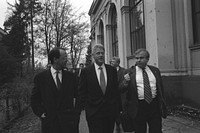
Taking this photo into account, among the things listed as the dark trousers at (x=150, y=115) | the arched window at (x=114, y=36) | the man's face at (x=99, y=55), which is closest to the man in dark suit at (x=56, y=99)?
the man's face at (x=99, y=55)

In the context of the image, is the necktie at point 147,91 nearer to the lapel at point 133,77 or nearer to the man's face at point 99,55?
the lapel at point 133,77

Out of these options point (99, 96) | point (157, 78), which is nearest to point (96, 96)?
point (99, 96)

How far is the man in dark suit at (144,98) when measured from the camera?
3423 mm

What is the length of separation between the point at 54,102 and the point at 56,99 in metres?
0.05

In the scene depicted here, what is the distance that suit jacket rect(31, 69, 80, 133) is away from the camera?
3.09 meters

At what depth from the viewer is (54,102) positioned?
3.11 metres

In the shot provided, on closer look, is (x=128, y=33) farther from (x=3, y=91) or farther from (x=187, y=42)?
(x=3, y=91)

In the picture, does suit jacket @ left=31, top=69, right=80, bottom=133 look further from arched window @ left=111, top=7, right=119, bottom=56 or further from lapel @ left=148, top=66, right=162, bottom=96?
arched window @ left=111, top=7, right=119, bottom=56

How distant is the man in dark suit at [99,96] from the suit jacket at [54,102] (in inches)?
11.3

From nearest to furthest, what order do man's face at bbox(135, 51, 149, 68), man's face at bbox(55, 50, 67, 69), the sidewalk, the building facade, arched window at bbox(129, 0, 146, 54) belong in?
man's face at bbox(55, 50, 67, 69) < man's face at bbox(135, 51, 149, 68) < the sidewalk < the building facade < arched window at bbox(129, 0, 146, 54)

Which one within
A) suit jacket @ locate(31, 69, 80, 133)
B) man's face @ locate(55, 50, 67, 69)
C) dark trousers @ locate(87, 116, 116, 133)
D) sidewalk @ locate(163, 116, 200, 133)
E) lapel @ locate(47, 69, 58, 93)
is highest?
man's face @ locate(55, 50, 67, 69)

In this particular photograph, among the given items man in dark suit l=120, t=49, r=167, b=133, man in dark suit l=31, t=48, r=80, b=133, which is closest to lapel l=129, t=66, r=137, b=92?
man in dark suit l=120, t=49, r=167, b=133

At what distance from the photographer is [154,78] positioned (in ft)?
11.7

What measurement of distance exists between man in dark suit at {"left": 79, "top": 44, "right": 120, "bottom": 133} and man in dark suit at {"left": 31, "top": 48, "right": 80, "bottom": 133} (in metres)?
0.27
